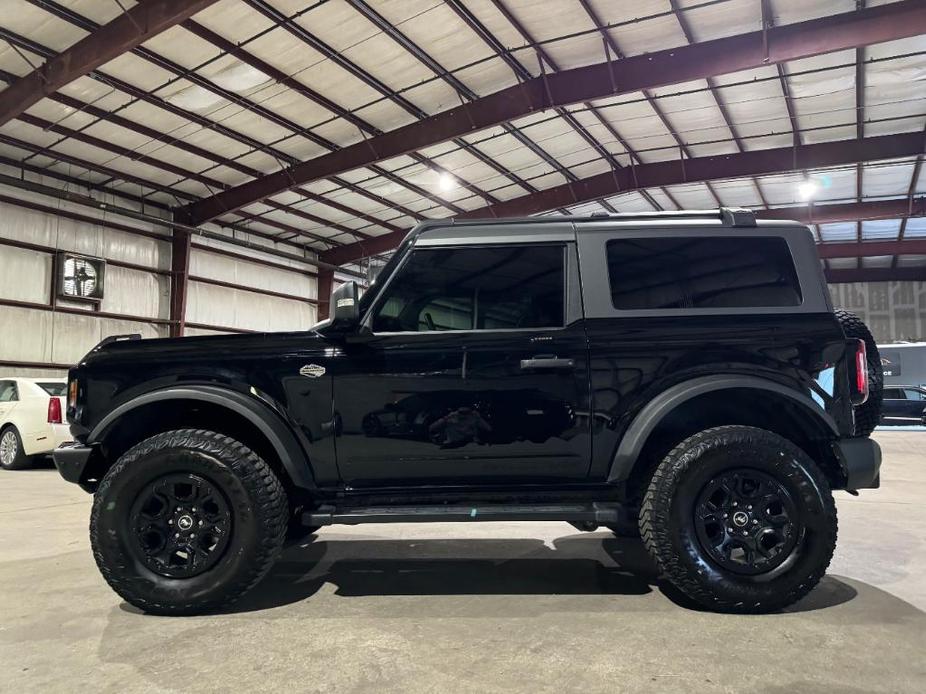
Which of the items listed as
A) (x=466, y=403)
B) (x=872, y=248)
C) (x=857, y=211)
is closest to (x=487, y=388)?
(x=466, y=403)

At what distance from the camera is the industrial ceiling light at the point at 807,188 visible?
605 inches

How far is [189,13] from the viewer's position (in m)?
7.93

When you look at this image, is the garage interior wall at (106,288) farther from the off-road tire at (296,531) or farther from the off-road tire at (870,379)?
the off-road tire at (870,379)

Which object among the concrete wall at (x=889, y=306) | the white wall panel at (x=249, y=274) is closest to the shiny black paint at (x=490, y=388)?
the white wall panel at (x=249, y=274)

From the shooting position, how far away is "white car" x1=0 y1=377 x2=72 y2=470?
8.50 metres

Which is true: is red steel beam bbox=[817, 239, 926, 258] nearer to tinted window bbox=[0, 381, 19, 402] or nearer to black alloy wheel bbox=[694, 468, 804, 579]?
black alloy wheel bbox=[694, 468, 804, 579]

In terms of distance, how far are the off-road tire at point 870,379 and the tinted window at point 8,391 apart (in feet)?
33.7

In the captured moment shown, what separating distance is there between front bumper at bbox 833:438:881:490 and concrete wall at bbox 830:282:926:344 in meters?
25.4

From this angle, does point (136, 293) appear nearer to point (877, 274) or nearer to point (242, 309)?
point (242, 309)

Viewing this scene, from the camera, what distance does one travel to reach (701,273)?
121 inches

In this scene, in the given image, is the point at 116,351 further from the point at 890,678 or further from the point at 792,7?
the point at 792,7

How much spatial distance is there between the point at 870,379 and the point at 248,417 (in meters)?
3.32

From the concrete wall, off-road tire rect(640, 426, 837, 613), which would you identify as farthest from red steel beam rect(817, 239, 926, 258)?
off-road tire rect(640, 426, 837, 613)

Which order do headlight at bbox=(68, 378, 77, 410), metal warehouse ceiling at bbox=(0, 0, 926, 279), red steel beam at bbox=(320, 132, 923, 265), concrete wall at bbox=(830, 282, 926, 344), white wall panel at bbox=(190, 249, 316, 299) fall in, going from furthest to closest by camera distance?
1. concrete wall at bbox=(830, 282, 926, 344)
2. white wall panel at bbox=(190, 249, 316, 299)
3. red steel beam at bbox=(320, 132, 923, 265)
4. metal warehouse ceiling at bbox=(0, 0, 926, 279)
5. headlight at bbox=(68, 378, 77, 410)
